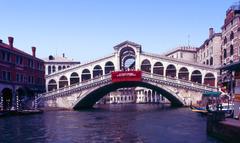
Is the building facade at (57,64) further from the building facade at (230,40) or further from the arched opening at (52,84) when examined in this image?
the building facade at (230,40)

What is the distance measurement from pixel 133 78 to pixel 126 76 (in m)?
1.24

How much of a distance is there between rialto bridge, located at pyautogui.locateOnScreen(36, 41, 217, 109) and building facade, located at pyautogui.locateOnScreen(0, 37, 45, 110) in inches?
105

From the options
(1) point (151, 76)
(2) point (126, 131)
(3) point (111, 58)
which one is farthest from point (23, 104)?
(2) point (126, 131)

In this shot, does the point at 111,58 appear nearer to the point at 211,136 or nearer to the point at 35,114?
the point at 35,114

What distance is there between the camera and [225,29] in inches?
1703

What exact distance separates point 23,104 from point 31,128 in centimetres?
2252

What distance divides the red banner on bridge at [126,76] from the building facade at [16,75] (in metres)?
13.6

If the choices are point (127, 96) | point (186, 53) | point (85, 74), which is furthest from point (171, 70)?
point (127, 96)

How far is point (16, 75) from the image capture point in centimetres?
4488

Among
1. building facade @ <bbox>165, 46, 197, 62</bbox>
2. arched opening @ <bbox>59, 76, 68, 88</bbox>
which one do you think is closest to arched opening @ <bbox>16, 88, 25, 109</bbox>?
arched opening @ <bbox>59, 76, 68, 88</bbox>

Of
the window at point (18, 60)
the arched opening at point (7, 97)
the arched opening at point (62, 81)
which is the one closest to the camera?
the arched opening at point (7, 97)

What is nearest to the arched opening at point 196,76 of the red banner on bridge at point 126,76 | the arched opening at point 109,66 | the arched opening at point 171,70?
the arched opening at point 171,70

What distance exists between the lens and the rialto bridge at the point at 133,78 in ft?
150

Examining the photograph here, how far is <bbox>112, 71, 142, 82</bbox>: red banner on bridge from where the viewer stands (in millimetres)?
46281
